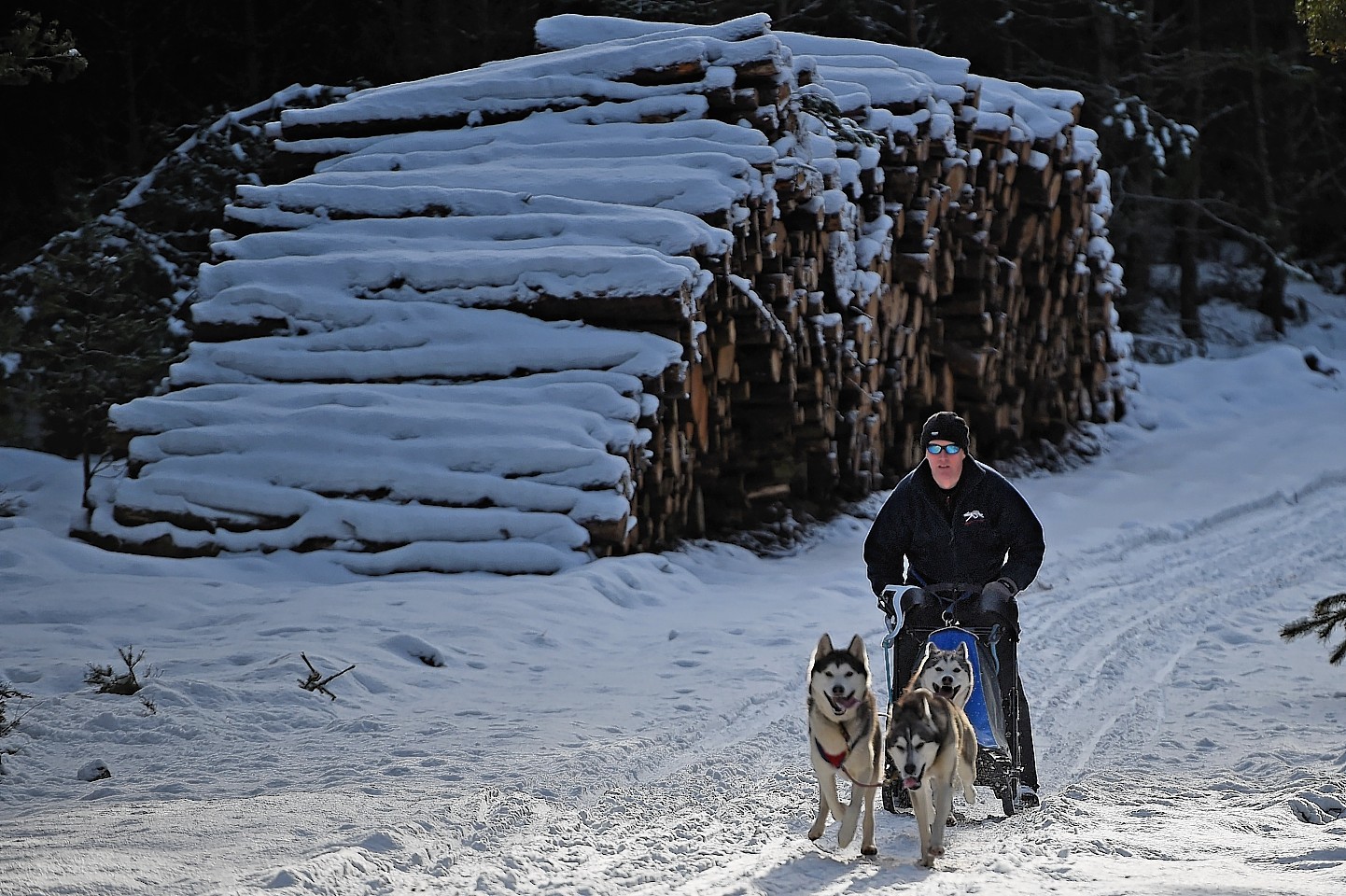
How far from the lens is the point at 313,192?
1327cm

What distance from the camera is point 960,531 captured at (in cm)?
583

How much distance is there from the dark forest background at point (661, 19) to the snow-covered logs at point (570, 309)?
2326 millimetres

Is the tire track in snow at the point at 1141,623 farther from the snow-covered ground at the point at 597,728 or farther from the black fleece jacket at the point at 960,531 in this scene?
the black fleece jacket at the point at 960,531

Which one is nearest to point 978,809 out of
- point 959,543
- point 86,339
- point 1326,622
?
point 959,543

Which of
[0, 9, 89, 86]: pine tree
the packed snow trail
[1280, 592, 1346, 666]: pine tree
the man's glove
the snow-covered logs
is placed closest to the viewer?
the packed snow trail

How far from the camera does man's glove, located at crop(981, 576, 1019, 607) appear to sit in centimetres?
559

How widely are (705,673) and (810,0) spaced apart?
71.7ft

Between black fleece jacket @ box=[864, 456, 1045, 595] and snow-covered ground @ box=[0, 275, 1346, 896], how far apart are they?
952 millimetres

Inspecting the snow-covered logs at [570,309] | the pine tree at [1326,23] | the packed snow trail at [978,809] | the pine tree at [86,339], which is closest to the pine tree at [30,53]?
the packed snow trail at [978,809]

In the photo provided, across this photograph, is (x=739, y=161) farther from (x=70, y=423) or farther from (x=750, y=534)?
(x=70, y=423)

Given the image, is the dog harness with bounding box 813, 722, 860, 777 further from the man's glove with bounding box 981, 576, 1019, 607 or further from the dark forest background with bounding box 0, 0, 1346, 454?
the dark forest background with bounding box 0, 0, 1346, 454

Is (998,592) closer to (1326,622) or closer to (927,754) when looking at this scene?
(927,754)

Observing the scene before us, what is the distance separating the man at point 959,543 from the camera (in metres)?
5.77

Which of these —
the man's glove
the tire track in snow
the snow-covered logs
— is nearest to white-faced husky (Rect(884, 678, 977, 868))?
the man's glove
